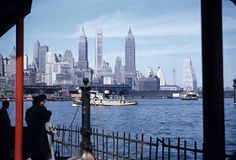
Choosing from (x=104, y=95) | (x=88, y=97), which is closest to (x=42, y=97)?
(x=88, y=97)

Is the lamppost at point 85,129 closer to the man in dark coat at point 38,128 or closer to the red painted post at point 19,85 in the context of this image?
the man in dark coat at point 38,128

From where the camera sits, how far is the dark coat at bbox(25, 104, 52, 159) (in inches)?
297

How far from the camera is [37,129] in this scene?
7.62 m

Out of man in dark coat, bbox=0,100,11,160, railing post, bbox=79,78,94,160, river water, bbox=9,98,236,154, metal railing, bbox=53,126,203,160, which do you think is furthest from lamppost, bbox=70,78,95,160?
man in dark coat, bbox=0,100,11,160

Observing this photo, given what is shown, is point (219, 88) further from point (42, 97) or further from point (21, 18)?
point (42, 97)

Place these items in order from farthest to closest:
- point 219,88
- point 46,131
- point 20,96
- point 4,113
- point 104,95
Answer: point 104,95, point 4,113, point 46,131, point 20,96, point 219,88

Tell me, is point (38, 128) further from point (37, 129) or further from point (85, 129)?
point (85, 129)

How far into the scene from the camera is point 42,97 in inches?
299

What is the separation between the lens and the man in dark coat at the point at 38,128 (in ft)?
24.7

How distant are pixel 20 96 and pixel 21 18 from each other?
1.28 meters

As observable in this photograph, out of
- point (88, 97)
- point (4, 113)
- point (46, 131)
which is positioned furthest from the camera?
point (4, 113)

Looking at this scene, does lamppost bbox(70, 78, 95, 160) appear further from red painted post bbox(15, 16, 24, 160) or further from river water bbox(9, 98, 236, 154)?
red painted post bbox(15, 16, 24, 160)

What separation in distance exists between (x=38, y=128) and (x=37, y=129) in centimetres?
3

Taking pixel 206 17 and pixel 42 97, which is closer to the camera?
pixel 206 17
